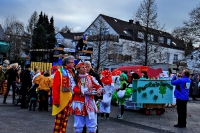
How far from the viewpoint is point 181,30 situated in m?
33.1

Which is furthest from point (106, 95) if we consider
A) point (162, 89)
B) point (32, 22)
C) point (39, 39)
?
point (32, 22)

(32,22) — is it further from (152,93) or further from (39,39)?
(152,93)

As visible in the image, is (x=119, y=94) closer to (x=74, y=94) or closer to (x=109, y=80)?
(x=109, y=80)

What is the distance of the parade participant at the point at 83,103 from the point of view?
228 inches

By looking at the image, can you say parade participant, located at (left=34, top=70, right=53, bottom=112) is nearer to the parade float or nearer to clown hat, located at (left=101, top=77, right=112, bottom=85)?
clown hat, located at (left=101, top=77, right=112, bottom=85)

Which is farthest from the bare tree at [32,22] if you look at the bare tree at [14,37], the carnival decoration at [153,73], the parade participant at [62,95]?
the parade participant at [62,95]

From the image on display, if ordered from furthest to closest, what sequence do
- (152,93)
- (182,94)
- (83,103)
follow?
(152,93), (182,94), (83,103)

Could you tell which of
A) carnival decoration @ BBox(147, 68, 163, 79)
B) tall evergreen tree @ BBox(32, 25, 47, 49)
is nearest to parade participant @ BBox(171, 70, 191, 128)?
carnival decoration @ BBox(147, 68, 163, 79)

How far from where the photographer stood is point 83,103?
5867 mm

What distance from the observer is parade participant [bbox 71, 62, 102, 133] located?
228 inches

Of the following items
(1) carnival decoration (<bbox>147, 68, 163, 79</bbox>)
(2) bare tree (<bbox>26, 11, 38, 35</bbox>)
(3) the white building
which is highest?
(2) bare tree (<bbox>26, 11, 38, 35</bbox>)

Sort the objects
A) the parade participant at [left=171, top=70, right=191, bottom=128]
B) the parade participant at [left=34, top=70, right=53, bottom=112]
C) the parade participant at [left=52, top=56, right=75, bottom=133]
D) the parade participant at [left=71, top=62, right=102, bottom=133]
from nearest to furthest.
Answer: the parade participant at [left=71, top=62, right=102, bottom=133] → the parade participant at [left=52, top=56, right=75, bottom=133] → the parade participant at [left=171, top=70, right=191, bottom=128] → the parade participant at [left=34, top=70, right=53, bottom=112]

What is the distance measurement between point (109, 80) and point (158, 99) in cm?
285

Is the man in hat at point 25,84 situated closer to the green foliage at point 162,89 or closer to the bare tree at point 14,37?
the green foliage at point 162,89
